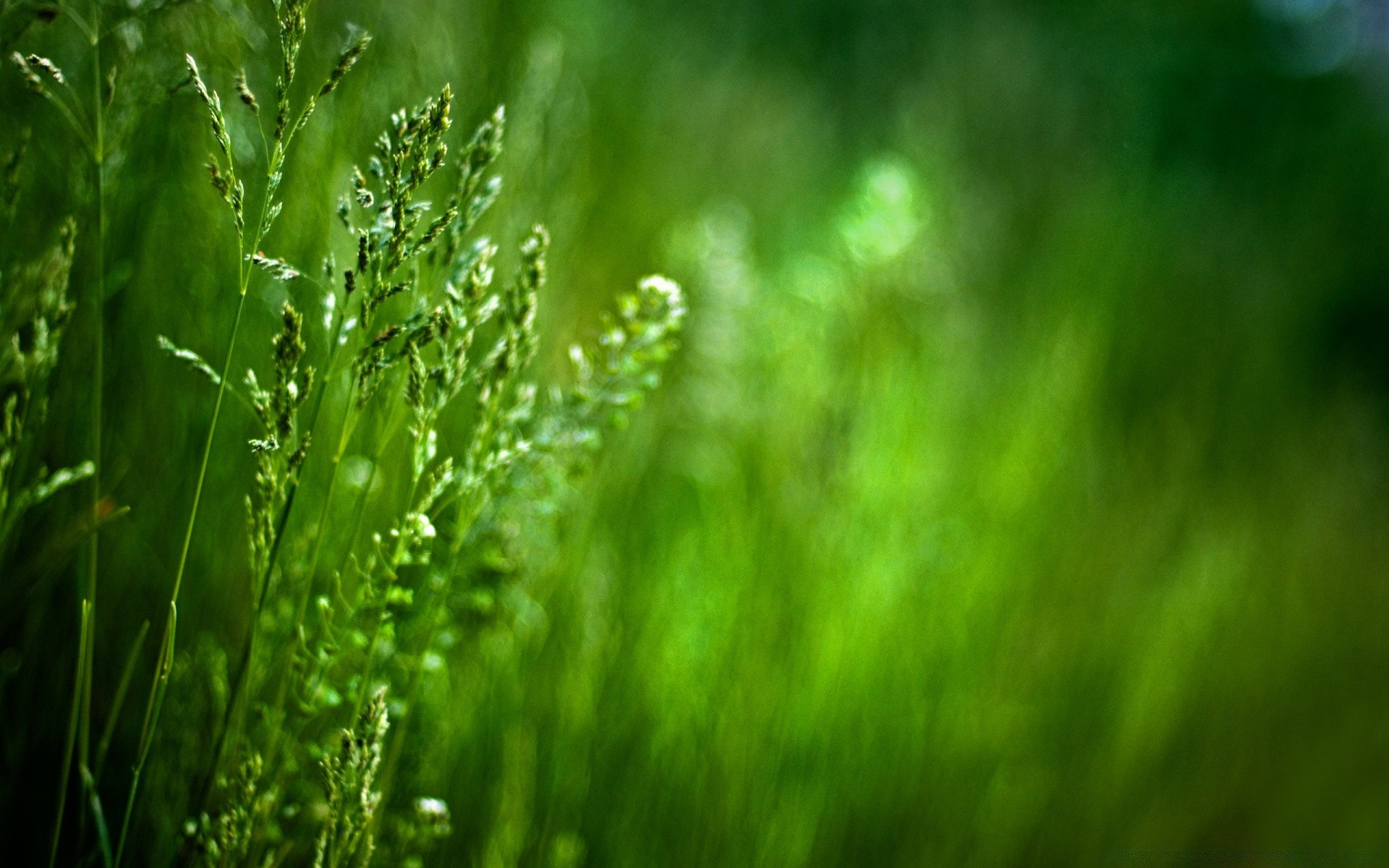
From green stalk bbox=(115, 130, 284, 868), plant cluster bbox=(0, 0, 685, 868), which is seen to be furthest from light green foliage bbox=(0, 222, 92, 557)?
green stalk bbox=(115, 130, 284, 868)

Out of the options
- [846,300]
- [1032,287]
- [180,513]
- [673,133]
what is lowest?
[180,513]

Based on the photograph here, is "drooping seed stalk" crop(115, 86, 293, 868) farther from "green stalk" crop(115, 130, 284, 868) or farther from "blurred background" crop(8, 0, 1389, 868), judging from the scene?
"blurred background" crop(8, 0, 1389, 868)

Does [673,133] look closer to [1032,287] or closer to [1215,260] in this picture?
[1032,287]

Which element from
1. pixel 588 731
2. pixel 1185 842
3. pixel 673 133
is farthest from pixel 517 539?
pixel 673 133

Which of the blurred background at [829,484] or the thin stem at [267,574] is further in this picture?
the blurred background at [829,484]

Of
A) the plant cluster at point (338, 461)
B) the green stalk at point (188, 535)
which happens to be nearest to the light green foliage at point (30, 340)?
the plant cluster at point (338, 461)

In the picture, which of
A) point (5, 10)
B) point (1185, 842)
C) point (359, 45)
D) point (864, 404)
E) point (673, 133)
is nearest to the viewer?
point (359, 45)

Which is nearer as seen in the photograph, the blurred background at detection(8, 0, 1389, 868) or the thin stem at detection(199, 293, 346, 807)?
the thin stem at detection(199, 293, 346, 807)

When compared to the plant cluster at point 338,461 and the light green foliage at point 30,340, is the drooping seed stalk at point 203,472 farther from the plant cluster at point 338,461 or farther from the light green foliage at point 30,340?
the light green foliage at point 30,340
